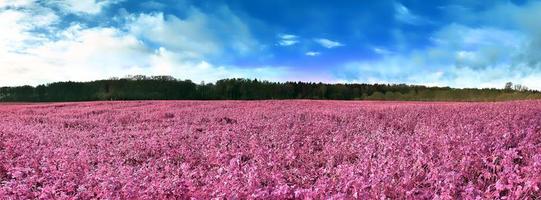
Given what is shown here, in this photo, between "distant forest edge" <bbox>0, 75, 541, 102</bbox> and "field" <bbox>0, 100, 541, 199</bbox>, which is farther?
"distant forest edge" <bbox>0, 75, 541, 102</bbox>

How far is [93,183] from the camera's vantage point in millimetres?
5137

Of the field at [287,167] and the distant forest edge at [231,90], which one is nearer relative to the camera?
the field at [287,167]

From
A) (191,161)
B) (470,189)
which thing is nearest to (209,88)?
(191,161)

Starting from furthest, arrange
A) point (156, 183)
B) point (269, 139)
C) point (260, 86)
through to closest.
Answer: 1. point (260, 86)
2. point (269, 139)
3. point (156, 183)

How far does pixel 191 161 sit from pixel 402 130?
18.4 feet

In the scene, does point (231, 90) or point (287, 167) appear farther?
point (231, 90)

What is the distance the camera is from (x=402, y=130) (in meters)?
11.5

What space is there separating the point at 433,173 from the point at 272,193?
5.17ft

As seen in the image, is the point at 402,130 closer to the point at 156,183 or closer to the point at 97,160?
the point at 97,160

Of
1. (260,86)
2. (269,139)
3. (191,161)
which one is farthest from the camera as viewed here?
(260,86)

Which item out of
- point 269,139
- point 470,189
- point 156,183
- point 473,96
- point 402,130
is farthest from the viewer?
point 473,96

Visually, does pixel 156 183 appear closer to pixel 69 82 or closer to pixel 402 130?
pixel 402 130

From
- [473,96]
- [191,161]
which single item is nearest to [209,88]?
[473,96]

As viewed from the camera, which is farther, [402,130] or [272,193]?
[402,130]
